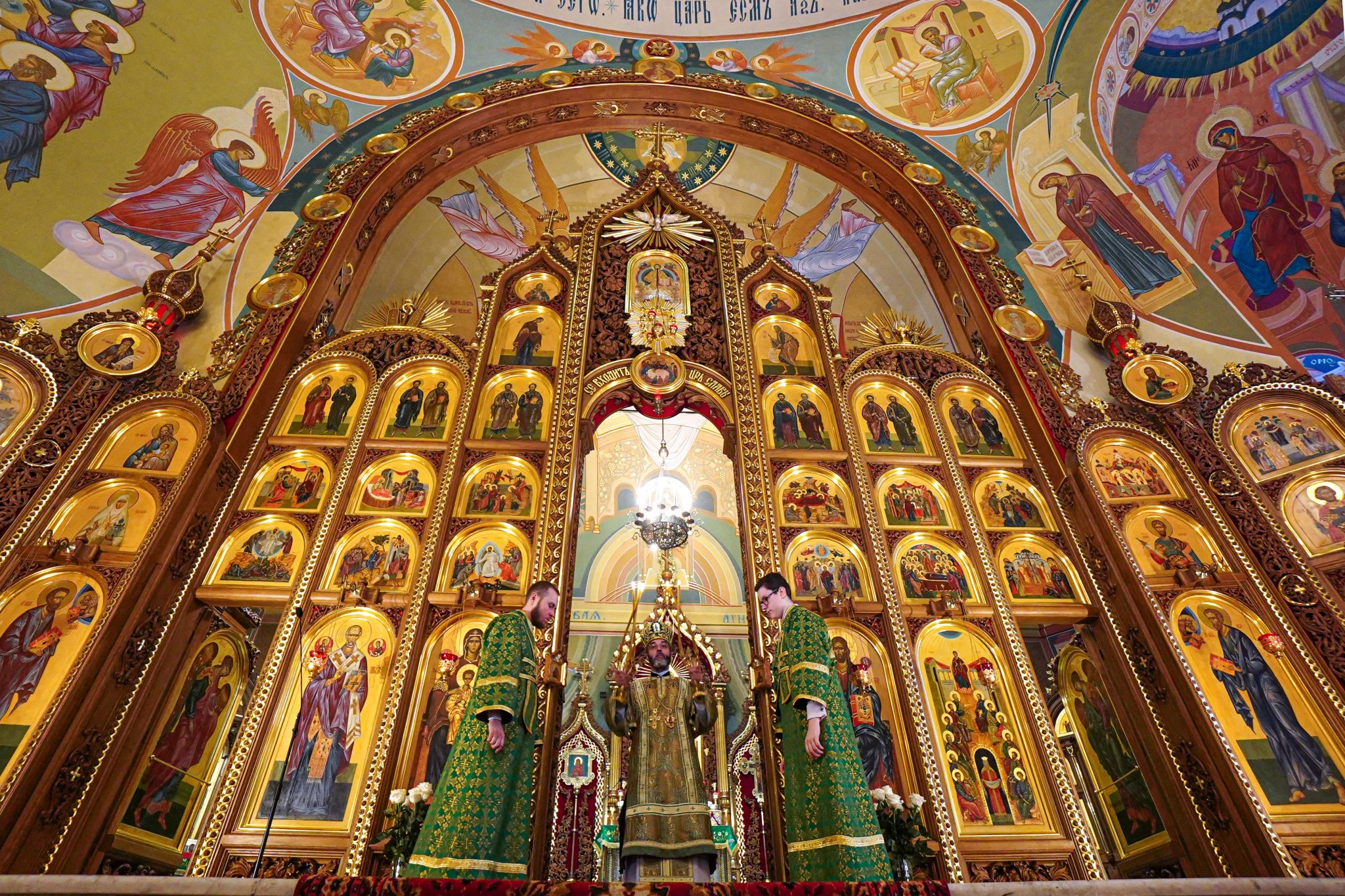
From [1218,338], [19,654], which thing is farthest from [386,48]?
[1218,338]

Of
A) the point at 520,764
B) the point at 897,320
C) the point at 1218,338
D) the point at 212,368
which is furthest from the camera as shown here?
the point at 897,320

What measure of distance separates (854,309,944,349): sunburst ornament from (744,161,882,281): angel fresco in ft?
8.04

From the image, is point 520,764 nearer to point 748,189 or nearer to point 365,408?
point 365,408

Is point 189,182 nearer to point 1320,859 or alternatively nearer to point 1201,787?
point 1201,787

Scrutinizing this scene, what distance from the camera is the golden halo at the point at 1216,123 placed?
9.39 meters

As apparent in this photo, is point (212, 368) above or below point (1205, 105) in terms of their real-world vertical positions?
below

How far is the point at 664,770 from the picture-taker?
238 inches

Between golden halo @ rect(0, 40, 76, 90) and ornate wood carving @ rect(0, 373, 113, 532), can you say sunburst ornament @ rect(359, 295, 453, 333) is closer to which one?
ornate wood carving @ rect(0, 373, 113, 532)

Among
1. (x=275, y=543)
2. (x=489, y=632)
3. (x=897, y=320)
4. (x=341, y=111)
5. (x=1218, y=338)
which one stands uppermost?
(x=341, y=111)

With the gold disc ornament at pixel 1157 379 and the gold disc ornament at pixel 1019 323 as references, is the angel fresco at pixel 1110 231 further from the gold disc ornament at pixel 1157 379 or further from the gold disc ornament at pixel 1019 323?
the gold disc ornament at pixel 1157 379

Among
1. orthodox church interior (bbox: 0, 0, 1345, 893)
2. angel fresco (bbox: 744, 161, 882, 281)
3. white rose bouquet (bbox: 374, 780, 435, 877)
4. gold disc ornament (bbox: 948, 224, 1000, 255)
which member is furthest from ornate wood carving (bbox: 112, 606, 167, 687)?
gold disc ornament (bbox: 948, 224, 1000, 255)

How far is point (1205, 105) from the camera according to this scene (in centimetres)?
970

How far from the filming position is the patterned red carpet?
3.34m

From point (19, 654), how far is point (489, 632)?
13.1 ft
